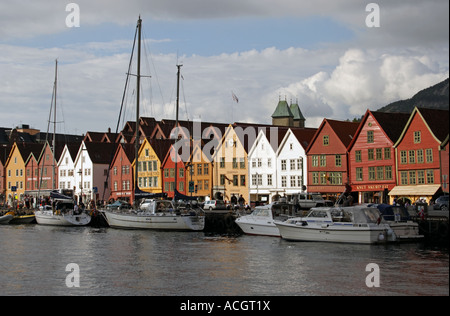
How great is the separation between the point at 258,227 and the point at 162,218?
9958 mm

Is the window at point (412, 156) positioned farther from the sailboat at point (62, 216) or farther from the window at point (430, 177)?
the sailboat at point (62, 216)

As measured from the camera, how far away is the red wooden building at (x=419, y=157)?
70188 millimetres

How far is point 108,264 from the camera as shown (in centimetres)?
3394

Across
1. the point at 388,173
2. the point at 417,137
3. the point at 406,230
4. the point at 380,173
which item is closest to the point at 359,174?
the point at 380,173

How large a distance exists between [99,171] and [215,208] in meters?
49.6

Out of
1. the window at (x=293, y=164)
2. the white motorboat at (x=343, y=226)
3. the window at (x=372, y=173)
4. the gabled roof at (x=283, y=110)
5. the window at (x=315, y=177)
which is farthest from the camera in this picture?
the gabled roof at (x=283, y=110)

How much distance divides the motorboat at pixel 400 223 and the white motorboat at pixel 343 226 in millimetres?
988

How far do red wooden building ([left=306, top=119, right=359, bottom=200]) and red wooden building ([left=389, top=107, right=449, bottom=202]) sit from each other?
8355 millimetres

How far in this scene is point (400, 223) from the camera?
141ft

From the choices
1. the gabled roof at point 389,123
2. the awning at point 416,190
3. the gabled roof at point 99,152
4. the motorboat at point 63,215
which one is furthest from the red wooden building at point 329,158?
the gabled roof at point 99,152

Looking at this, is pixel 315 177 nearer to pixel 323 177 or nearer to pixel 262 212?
pixel 323 177
